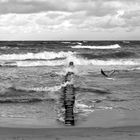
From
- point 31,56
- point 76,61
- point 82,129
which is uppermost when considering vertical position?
point 31,56

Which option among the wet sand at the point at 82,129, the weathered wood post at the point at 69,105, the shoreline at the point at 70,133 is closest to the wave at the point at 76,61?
the weathered wood post at the point at 69,105

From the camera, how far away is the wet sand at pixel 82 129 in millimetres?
7527

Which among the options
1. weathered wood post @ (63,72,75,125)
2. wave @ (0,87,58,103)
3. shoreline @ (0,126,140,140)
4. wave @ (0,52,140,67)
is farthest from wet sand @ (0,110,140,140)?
wave @ (0,52,140,67)

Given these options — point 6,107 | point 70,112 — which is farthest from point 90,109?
point 6,107

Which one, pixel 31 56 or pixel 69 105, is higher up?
pixel 31 56

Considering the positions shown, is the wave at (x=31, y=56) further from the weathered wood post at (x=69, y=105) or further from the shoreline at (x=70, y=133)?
the shoreline at (x=70, y=133)

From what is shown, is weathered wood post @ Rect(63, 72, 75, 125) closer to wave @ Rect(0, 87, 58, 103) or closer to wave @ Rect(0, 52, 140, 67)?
wave @ Rect(0, 87, 58, 103)

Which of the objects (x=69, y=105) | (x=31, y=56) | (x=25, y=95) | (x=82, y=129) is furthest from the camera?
(x=31, y=56)

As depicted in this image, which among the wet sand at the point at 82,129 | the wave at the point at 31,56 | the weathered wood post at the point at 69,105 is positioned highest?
the wave at the point at 31,56

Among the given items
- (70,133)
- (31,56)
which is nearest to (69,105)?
(70,133)

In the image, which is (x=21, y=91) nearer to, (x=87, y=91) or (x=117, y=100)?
(x=87, y=91)

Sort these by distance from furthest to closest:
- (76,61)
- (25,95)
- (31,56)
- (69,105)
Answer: (31,56)
(76,61)
(25,95)
(69,105)

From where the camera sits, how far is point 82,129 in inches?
328

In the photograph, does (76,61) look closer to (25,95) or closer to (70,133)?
(25,95)
